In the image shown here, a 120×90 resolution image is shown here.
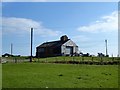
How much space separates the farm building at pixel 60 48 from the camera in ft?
390

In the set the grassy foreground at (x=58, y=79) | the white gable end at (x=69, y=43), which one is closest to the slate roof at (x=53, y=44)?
the white gable end at (x=69, y=43)

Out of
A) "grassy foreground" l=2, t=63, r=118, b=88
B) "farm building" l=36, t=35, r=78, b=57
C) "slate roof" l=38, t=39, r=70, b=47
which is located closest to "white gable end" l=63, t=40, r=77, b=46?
"farm building" l=36, t=35, r=78, b=57

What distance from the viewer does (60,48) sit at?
117938mm

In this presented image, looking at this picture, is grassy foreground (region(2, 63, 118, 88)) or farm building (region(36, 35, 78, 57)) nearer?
grassy foreground (region(2, 63, 118, 88))

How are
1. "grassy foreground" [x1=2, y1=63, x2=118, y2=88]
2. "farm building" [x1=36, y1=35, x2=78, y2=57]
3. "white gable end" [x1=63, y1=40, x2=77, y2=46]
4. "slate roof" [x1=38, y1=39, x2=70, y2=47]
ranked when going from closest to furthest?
"grassy foreground" [x1=2, y1=63, x2=118, y2=88]
"farm building" [x1=36, y1=35, x2=78, y2=57]
"white gable end" [x1=63, y1=40, x2=77, y2=46]
"slate roof" [x1=38, y1=39, x2=70, y2=47]

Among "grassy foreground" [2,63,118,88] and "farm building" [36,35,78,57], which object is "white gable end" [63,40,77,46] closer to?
"farm building" [36,35,78,57]

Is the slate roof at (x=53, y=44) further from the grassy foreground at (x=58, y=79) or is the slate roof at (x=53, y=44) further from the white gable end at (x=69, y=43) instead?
the grassy foreground at (x=58, y=79)

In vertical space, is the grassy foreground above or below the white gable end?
below

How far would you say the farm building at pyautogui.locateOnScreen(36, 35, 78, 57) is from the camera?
11875 cm

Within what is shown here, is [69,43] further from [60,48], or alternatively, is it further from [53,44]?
[53,44]

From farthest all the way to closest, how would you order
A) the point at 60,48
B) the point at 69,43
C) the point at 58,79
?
1. the point at 69,43
2. the point at 60,48
3. the point at 58,79

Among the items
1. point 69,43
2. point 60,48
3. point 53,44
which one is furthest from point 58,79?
point 53,44

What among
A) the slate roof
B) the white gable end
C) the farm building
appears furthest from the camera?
the slate roof

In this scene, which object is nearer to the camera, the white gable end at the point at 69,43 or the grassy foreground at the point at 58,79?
the grassy foreground at the point at 58,79
